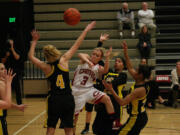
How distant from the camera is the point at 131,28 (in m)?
13.0

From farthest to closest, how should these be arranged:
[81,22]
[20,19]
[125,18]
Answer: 1. [20,19]
2. [81,22]
3. [125,18]

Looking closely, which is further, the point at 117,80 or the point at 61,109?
the point at 117,80

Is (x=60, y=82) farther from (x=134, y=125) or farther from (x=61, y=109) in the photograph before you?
(x=134, y=125)

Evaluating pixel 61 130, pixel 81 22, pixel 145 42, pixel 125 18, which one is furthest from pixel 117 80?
pixel 81 22

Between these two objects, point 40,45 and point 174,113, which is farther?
point 40,45

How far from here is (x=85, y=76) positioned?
561 cm

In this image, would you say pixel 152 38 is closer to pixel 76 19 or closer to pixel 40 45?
pixel 40 45

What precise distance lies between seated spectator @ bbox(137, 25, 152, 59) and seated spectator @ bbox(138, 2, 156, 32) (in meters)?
0.74

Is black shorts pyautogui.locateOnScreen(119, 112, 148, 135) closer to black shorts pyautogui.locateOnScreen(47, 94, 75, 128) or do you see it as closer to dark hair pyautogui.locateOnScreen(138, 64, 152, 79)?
dark hair pyautogui.locateOnScreen(138, 64, 152, 79)

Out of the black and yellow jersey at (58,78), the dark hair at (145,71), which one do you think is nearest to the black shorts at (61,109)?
the black and yellow jersey at (58,78)

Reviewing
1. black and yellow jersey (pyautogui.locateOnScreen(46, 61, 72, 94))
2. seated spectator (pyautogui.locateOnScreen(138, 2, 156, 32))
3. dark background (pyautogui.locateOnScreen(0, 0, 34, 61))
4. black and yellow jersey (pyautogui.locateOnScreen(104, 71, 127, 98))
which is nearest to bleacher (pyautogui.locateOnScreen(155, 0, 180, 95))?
seated spectator (pyautogui.locateOnScreen(138, 2, 156, 32))

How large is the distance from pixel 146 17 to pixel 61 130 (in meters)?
6.74

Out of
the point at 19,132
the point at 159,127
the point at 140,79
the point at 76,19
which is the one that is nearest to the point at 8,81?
the point at 140,79

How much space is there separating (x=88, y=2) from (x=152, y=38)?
9.76ft
